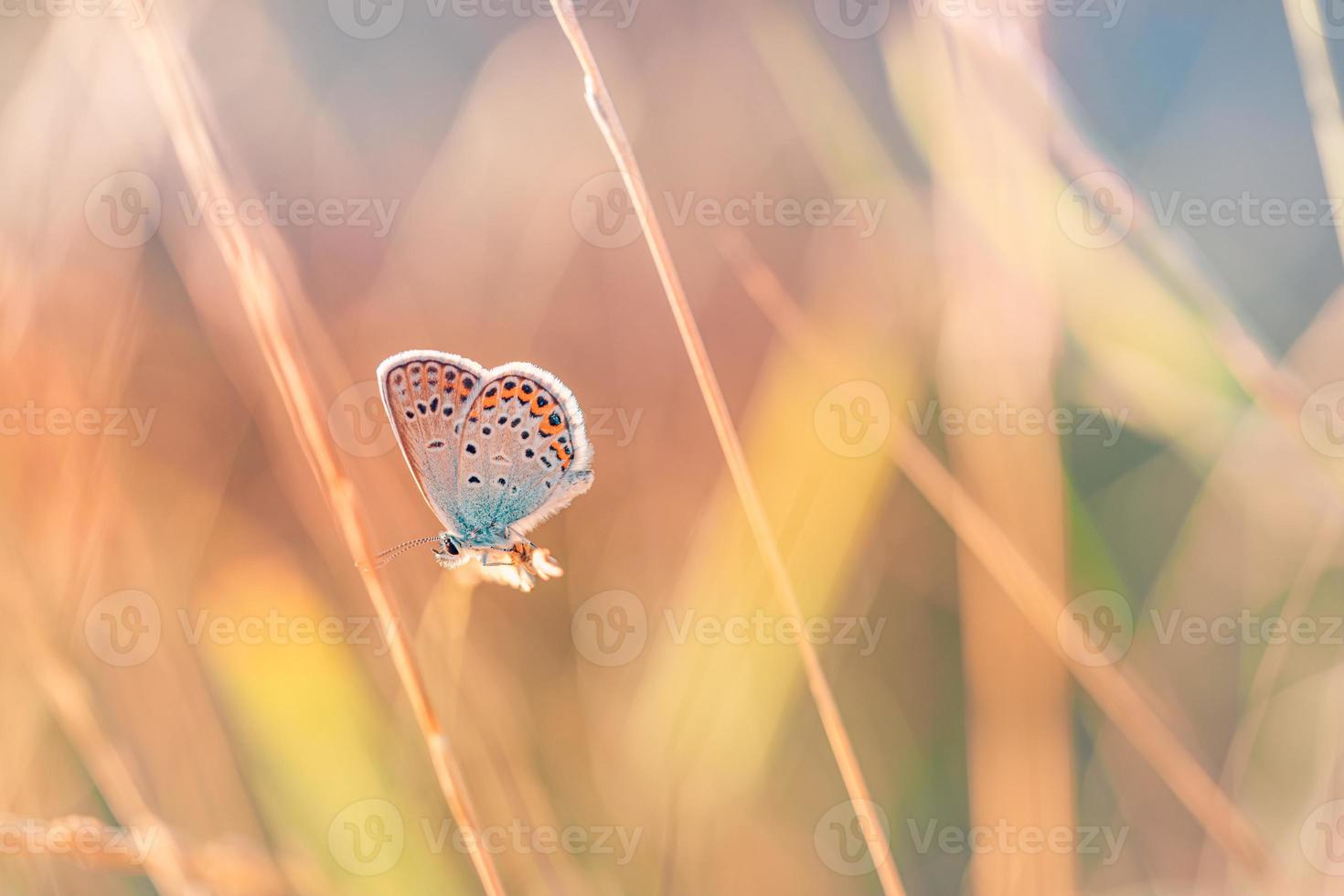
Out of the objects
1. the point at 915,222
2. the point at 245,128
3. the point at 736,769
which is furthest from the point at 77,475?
the point at 915,222

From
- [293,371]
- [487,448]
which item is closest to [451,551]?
[487,448]

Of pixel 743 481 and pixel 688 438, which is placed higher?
pixel 688 438

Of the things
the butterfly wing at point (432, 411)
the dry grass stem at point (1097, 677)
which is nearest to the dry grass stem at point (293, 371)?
the butterfly wing at point (432, 411)

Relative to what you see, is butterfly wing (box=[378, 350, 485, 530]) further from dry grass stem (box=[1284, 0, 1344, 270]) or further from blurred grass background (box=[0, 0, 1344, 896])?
dry grass stem (box=[1284, 0, 1344, 270])

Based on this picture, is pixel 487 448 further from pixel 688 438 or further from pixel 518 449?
pixel 688 438

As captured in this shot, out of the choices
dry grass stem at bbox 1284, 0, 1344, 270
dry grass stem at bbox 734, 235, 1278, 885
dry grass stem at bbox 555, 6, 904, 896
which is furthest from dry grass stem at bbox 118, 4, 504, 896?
dry grass stem at bbox 1284, 0, 1344, 270

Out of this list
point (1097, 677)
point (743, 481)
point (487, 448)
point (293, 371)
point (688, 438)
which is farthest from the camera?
point (688, 438)

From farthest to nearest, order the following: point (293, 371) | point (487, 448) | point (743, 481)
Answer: point (487, 448) → point (743, 481) → point (293, 371)
